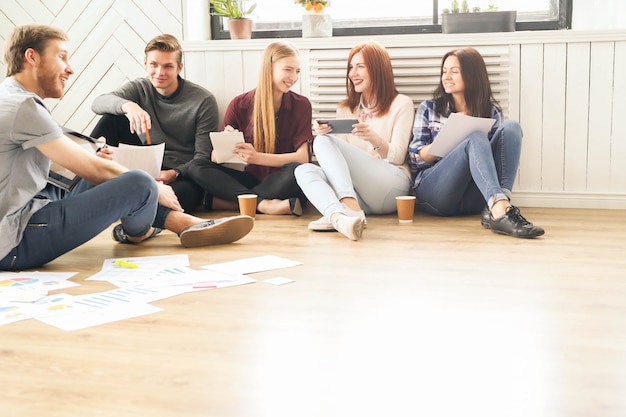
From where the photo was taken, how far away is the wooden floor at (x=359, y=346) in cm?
139

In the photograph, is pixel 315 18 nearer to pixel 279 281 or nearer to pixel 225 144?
pixel 225 144

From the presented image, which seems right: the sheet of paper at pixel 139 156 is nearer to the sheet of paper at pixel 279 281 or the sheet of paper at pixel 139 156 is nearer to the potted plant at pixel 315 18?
the sheet of paper at pixel 279 281

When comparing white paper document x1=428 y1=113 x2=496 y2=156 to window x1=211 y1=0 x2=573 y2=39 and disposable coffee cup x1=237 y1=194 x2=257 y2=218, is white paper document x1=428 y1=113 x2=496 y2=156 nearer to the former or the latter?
disposable coffee cup x1=237 y1=194 x2=257 y2=218

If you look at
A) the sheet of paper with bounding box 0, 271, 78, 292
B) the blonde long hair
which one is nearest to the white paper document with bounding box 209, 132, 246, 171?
the blonde long hair

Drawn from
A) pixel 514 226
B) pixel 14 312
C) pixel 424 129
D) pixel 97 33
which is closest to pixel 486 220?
pixel 514 226

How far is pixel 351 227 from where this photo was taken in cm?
296

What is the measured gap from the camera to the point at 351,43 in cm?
405

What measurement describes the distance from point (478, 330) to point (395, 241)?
1.19 m

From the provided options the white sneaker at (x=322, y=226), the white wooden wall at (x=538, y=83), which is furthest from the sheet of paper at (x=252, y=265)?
the white wooden wall at (x=538, y=83)

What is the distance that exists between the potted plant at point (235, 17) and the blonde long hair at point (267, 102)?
→ 58cm

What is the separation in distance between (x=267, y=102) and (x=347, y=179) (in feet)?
2.29

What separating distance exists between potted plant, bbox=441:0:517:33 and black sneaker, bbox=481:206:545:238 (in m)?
1.31

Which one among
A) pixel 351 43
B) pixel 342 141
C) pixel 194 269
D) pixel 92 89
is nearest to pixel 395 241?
pixel 342 141

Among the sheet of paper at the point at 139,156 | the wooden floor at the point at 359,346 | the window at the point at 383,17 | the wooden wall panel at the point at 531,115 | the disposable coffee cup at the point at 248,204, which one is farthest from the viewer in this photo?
the window at the point at 383,17
